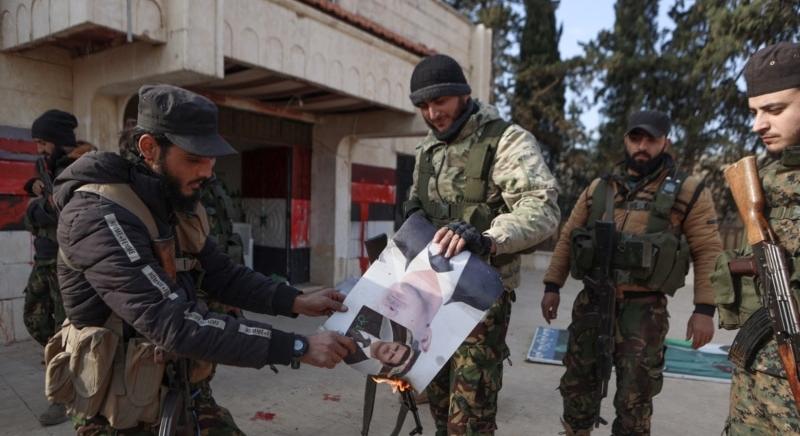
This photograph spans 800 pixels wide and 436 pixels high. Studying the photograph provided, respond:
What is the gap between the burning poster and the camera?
1615 mm

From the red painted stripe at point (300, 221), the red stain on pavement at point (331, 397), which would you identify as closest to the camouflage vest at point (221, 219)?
the red stain on pavement at point (331, 397)

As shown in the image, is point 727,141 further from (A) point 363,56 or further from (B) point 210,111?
(B) point 210,111

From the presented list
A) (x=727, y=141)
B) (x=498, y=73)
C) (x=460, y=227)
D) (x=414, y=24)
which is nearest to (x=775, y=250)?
(x=460, y=227)

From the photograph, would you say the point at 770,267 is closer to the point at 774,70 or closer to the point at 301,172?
the point at 774,70

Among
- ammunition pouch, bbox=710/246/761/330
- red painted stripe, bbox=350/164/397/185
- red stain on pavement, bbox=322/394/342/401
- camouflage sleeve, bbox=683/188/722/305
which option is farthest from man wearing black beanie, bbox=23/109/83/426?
red painted stripe, bbox=350/164/397/185

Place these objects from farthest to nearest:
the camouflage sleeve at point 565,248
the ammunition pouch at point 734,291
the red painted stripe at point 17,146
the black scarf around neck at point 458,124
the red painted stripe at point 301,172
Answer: the red painted stripe at point 301,172 → the red painted stripe at point 17,146 → the camouflage sleeve at point 565,248 → the black scarf around neck at point 458,124 → the ammunition pouch at point 734,291

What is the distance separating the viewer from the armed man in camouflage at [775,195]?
1679 millimetres

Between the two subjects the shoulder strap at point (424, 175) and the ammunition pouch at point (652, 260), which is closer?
the shoulder strap at point (424, 175)

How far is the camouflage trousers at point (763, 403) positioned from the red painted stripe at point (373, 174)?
6962 mm

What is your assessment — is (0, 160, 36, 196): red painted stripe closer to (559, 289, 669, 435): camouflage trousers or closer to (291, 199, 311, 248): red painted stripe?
(291, 199, 311, 248): red painted stripe

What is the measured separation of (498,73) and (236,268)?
571 inches

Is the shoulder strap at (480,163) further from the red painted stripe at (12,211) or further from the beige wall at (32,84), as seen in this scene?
the beige wall at (32,84)

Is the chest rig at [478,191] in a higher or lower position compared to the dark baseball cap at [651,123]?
lower

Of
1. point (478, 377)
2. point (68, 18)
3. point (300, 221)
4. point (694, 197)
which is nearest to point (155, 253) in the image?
point (478, 377)
